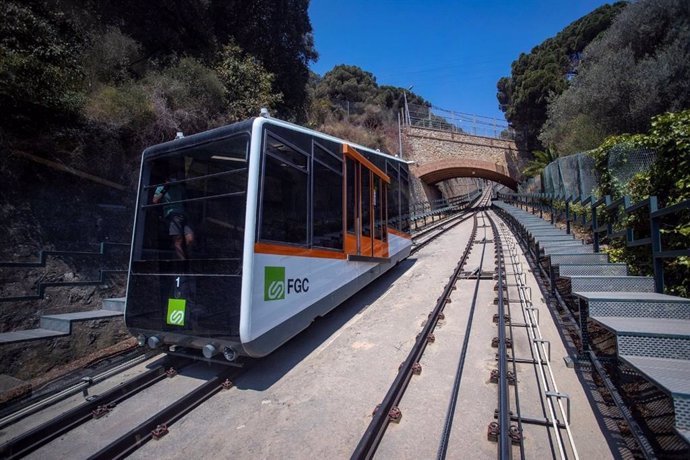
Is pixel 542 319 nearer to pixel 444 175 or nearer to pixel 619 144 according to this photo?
pixel 619 144

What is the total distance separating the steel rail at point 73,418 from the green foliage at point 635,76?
17.9 metres

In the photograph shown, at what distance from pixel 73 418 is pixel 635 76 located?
1976 centimetres

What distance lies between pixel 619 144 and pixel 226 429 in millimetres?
9032

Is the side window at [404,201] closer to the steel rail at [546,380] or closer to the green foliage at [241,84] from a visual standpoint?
the steel rail at [546,380]

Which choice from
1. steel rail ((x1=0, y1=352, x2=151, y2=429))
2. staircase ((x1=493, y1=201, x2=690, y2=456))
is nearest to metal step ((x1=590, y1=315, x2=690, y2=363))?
staircase ((x1=493, y1=201, x2=690, y2=456))

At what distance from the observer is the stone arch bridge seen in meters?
32.7

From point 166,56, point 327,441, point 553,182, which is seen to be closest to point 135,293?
point 327,441

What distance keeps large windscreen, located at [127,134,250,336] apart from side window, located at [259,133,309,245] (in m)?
0.25

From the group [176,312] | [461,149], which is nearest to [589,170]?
[176,312]

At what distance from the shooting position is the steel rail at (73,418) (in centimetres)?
282

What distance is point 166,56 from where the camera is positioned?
10.4m

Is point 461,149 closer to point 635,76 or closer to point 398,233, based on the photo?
point 635,76

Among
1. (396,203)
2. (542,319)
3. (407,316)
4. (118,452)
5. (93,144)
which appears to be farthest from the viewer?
(396,203)

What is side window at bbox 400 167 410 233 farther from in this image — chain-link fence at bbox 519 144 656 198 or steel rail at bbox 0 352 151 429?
steel rail at bbox 0 352 151 429
